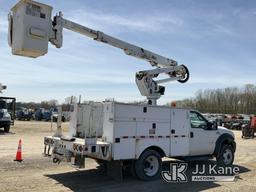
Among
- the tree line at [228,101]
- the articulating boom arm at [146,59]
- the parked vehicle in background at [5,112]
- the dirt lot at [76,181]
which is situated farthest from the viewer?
the tree line at [228,101]

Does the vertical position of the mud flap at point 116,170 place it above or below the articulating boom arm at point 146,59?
below

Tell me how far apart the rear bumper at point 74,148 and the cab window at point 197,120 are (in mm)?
3611

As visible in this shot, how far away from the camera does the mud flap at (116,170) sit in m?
10.3

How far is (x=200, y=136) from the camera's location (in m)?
12.5

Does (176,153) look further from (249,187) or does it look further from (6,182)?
(6,182)

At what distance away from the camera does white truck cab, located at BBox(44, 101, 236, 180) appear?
10.0 meters

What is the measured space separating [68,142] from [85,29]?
3.34 metres

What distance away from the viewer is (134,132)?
1041 cm

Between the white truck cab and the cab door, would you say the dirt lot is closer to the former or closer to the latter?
the white truck cab

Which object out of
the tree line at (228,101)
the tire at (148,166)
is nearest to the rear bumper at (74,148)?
the tire at (148,166)

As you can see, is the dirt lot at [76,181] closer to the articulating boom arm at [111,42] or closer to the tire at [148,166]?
the tire at [148,166]

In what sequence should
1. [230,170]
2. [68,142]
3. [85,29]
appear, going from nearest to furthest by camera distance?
1. [68,142]
2. [85,29]
3. [230,170]

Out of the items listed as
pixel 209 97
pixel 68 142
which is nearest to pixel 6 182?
pixel 68 142

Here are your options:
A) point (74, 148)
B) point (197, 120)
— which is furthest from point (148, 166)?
point (197, 120)
